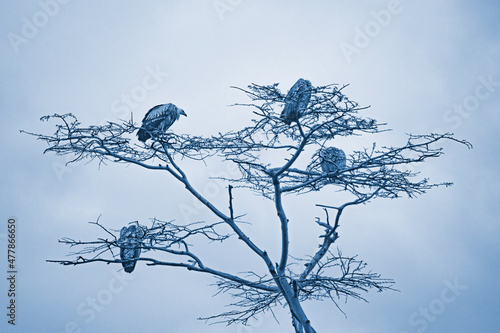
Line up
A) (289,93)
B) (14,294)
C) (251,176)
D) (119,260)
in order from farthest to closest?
(14,294)
(251,176)
(289,93)
(119,260)

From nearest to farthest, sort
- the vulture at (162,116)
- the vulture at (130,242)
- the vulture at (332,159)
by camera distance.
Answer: the vulture at (130,242)
the vulture at (332,159)
the vulture at (162,116)

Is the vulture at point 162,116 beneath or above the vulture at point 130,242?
above

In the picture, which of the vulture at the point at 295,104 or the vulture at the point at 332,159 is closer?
the vulture at the point at 295,104

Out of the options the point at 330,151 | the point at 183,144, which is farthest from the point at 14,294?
the point at 330,151

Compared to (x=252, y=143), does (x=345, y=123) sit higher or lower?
lower

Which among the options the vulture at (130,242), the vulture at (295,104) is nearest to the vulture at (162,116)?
the vulture at (130,242)

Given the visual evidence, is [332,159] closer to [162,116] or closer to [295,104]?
[295,104]

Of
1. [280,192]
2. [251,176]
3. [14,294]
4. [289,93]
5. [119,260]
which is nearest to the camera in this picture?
[119,260]

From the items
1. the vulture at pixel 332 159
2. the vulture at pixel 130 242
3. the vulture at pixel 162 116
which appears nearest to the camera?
the vulture at pixel 130 242

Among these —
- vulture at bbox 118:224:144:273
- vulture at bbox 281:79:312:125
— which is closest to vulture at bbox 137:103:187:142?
vulture at bbox 118:224:144:273

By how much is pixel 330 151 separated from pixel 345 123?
87 cm

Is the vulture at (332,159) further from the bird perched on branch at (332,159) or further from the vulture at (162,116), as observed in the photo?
the vulture at (162,116)

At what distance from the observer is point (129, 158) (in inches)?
193

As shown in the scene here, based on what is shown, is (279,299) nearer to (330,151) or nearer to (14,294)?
(330,151)
